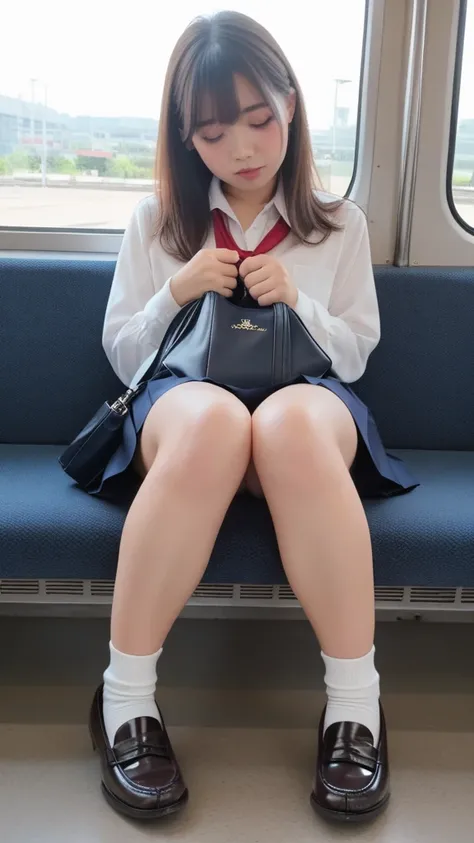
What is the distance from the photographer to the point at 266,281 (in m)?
1.74

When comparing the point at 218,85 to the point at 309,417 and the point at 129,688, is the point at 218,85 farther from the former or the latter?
the point at 129,688

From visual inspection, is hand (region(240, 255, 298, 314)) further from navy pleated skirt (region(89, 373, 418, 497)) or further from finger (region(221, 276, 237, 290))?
navy pleated skirt (region(89, 373, 418, 497))

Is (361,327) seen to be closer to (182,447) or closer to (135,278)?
(135,278)

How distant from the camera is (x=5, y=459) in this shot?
83.4 inches

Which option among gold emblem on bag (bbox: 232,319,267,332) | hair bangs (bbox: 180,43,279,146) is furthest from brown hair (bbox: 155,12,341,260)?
gold emblem on bag (bbox: 232,319,267,332)

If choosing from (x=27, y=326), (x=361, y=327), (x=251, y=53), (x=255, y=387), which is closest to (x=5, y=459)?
(x=27, y=326)

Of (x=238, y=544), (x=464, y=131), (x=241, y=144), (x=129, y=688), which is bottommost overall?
(x=129, y=688)

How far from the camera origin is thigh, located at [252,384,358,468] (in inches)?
59.4

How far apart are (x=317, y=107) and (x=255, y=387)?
1249 mm

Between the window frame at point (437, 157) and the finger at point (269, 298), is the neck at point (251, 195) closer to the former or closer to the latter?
the finger at point (269, 298)

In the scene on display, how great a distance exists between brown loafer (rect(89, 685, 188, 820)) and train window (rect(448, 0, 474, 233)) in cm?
189

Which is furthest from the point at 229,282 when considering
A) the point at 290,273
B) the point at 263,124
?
the point at 263,124

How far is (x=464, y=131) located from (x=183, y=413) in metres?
1.56

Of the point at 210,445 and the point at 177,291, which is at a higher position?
the point at 177,291
